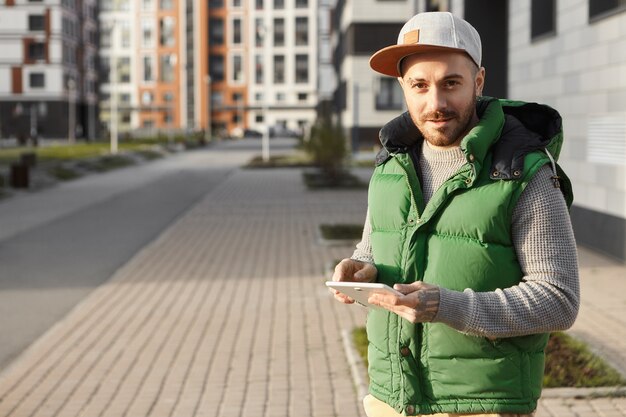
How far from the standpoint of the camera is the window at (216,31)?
Answer: 131m

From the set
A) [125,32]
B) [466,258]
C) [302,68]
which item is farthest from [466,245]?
[125,32]

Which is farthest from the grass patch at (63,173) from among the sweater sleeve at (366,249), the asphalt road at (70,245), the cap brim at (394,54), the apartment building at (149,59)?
the apartment building at (149,59)

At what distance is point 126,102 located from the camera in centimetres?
12925

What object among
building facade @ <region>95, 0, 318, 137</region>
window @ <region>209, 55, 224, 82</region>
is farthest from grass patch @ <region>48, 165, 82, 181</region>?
window @ <region>209, 55, 224, 82</region>

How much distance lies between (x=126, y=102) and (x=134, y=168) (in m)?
87.5

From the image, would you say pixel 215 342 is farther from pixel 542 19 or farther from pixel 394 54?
pixel 542 19

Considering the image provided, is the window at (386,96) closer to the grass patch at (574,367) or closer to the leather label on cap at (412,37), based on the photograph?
the grass patch at (574,367)

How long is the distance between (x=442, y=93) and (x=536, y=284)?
1.76 feet

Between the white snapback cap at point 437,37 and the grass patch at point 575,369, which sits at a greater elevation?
the white snapback cap at point 437,37

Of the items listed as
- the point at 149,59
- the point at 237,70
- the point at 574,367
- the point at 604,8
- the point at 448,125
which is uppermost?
the point at 149,59

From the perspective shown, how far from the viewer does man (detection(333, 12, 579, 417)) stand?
2723 mm

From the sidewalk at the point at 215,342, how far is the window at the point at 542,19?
13.7 ft

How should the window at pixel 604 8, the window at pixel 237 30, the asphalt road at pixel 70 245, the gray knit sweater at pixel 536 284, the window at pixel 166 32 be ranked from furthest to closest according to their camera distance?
the window at pixel 237 30 → the window at pixel 166 32 → the window at pixel 604 8 → the asphalt road at pixel 70 245 → the gray knit sweater at pixel 536 284

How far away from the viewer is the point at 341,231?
54.1ft
